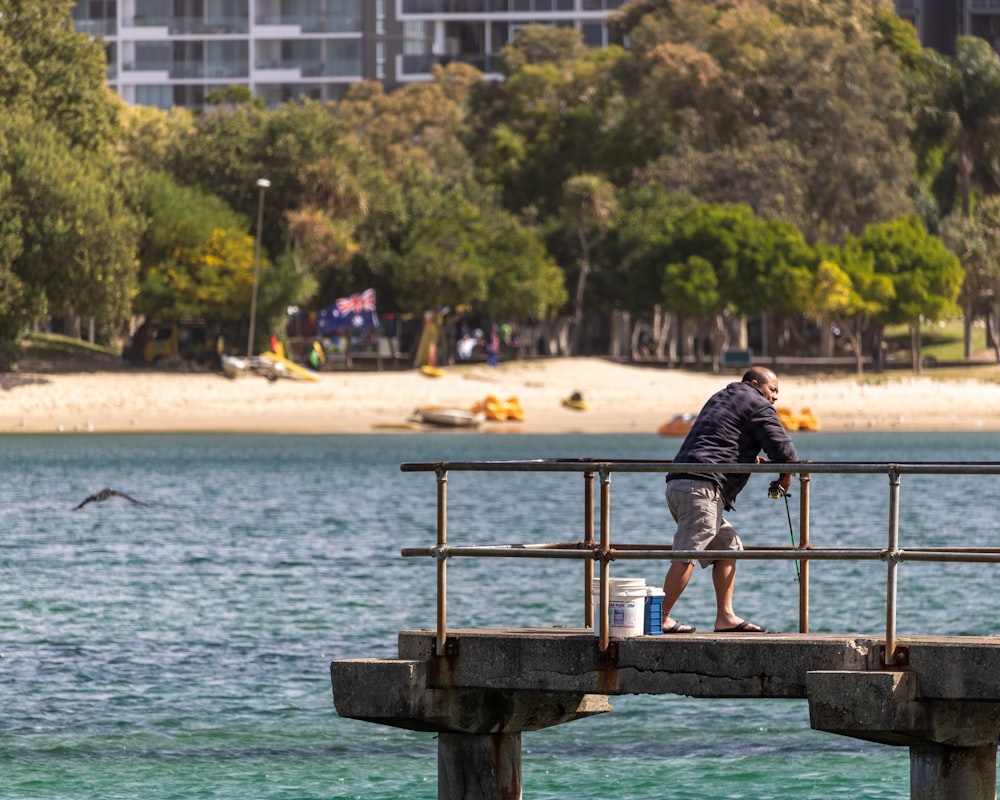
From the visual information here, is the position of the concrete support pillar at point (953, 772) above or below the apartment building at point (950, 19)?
below

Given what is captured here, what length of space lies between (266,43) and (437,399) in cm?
7420

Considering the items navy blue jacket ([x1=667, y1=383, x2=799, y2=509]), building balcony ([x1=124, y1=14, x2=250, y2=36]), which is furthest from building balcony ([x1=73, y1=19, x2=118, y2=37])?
navy blue jacket ([x1=667, y1=383, x2=799, y2=509])

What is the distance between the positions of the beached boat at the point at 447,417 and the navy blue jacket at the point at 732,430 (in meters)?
56.8

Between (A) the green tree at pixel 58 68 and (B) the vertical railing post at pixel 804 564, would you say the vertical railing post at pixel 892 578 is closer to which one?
(B) the vertical railing post at pixel 804 564

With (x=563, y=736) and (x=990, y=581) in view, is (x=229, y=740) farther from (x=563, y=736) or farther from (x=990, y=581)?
(x=990, y=581)

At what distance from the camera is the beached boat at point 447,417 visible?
224 ft

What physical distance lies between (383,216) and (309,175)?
5.60m

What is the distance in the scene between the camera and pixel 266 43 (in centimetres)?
14200

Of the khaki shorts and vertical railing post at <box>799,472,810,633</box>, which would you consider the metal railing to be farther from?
the khaki shorts

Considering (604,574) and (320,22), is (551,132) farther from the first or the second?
(604,574)

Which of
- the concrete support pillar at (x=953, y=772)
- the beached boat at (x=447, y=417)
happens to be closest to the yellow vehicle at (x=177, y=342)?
the beached boat at (x=447, y=417)

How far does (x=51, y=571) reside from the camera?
34406 mm

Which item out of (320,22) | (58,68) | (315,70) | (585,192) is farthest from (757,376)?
(320,22)

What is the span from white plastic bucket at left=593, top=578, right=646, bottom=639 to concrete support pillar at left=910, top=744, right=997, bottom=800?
159 cm
